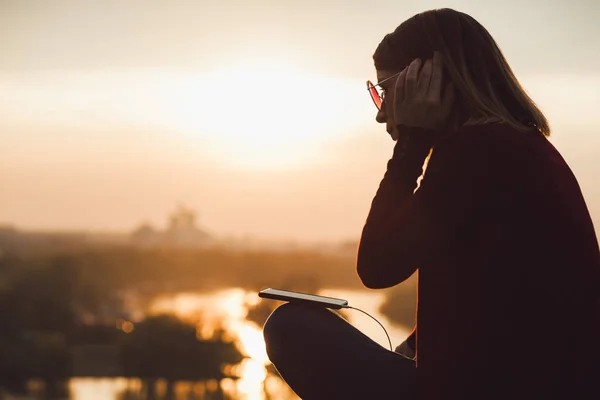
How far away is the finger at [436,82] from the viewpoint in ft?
3.84

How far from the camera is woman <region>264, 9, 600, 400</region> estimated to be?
1039 millimetres

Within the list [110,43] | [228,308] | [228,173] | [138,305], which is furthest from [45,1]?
[138,305]

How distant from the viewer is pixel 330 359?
4.17 feet

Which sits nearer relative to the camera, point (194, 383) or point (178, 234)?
point (178, 234)

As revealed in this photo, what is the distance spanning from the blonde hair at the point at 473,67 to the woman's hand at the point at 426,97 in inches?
0.8

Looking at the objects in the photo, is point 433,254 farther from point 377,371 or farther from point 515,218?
point 377,371

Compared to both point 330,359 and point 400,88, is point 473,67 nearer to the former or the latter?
point 400,88

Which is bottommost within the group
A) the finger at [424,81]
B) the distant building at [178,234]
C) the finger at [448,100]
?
the finger at [448,100]

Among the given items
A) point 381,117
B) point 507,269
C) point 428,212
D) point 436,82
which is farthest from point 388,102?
point 507,269

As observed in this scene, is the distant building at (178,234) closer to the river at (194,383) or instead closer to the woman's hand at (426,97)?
the river at (194,383)

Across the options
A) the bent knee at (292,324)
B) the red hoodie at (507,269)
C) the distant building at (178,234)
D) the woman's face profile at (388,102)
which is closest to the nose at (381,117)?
the woman's face profile at (388,102)

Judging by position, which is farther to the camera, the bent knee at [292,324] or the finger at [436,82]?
the bent knee at [292,324]

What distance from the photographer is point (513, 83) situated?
1163 mm

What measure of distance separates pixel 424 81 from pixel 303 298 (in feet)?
1.49
